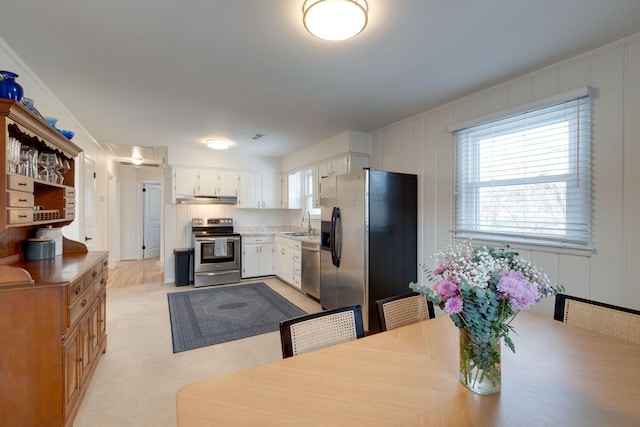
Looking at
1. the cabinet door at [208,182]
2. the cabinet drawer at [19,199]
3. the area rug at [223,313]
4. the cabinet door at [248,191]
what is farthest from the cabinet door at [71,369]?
the cabinet door at [248,191]

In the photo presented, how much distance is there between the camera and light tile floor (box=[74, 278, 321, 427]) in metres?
1.94

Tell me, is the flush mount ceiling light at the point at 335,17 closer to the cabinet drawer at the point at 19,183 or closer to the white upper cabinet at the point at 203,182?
the cabinet drawer at the point at 19,183

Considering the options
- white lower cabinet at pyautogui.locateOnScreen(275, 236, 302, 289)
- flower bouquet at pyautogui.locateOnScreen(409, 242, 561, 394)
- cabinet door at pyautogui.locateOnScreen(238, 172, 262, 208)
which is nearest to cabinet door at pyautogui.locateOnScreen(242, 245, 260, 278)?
white lower cabinet at pyautogui.locateOnScreen(275, 236, 302, 289)

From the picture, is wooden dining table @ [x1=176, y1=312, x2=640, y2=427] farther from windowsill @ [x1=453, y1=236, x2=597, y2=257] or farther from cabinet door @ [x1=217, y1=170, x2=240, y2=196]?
cabinet door @ [x1=217, y1=170, x2=240, y2=196]

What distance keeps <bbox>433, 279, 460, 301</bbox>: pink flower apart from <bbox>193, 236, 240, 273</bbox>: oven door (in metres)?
4.75

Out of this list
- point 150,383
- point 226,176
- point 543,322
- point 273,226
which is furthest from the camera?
point 273,226

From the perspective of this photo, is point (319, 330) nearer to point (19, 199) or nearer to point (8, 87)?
point (19, 199)

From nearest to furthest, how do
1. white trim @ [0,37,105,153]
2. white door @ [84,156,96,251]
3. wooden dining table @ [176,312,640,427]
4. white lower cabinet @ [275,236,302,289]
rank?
wooden dining table @ [176,312,640,427]
white trim @ [0,37,105,153]
white door @ [84,156,96,251]
white lower cabinet @ [275,236,302,289]

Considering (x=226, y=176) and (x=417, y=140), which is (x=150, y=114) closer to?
(x=226, y=176)

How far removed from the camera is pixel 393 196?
3328 millimetres

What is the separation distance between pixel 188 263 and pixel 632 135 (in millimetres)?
5661

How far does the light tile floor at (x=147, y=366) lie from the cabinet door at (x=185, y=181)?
2.16 m

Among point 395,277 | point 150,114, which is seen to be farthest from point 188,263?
point 395,277

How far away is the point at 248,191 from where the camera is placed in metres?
5.89
